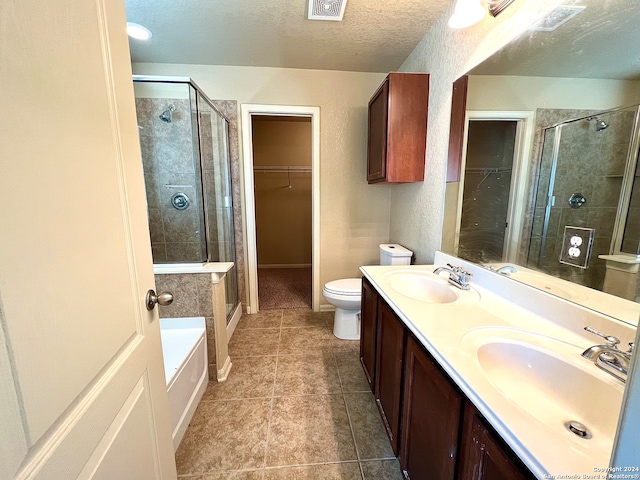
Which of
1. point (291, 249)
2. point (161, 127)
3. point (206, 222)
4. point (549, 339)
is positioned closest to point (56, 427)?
point (549, 339)

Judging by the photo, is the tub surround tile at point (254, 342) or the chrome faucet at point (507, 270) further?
the tub surround tile at point (254, 342)

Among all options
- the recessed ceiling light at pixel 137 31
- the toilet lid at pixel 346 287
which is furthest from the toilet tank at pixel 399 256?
the recessed ceiling light at pixel 137 31

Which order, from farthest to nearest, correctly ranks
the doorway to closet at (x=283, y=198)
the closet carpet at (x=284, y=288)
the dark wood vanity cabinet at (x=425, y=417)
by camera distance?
the doorway to closet at (x=283, y=198) < the closet carpet at (x=284, y=288) < the dark wood vanity cabinet at (x=425, y=417)

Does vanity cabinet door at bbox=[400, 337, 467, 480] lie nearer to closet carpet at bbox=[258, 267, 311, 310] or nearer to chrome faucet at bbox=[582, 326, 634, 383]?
chrome faucet at bbox=[582, 326, 634, 383]

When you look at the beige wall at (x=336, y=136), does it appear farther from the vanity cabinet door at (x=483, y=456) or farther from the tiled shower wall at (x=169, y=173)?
the vanity cabinet door at (x=483, y=456)

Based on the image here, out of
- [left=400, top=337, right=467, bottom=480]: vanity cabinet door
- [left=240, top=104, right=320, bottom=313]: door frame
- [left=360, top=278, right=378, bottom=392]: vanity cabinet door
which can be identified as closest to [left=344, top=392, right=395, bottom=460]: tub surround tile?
[left=360, top=278, right=378, bottom=392]: vanity cabinet door

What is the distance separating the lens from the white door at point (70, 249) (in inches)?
15.5

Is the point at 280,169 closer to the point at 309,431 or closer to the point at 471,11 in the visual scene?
the point at 471,11

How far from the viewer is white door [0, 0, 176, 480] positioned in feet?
1.29

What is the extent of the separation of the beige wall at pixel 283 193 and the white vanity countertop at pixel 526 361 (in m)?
3.21

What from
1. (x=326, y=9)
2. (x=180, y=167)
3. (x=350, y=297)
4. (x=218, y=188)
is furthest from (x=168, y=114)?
(x=350, y=297)

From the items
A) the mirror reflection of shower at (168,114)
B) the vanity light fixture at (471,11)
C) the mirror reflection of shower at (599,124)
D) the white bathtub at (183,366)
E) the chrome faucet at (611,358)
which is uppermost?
the vanity light fixture at (471,11)

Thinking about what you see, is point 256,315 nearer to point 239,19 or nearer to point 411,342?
point 411,342

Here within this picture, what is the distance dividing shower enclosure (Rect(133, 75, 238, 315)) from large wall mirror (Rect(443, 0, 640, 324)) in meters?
1.82
